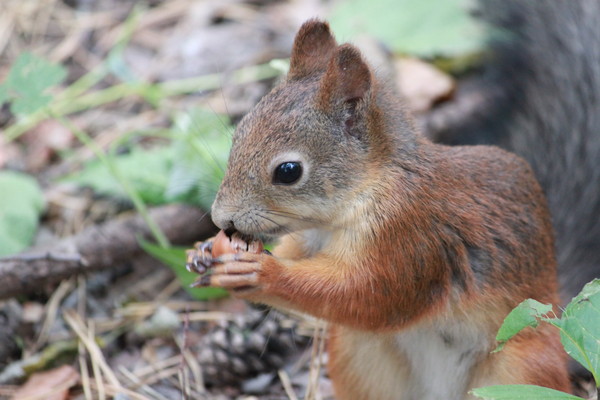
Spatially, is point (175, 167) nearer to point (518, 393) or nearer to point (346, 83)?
point (346, 83)

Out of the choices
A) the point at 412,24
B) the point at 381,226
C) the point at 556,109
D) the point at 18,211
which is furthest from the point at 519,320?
the point at 412,24

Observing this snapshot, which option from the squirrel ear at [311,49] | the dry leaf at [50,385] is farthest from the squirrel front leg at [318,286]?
the dry leaf at [50,385]

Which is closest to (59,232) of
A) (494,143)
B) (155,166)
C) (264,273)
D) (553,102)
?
(155,166)

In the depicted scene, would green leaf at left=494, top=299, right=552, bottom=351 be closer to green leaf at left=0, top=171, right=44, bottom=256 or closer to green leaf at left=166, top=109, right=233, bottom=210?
green leaf at left=166, top=109, right=233, bottom=210

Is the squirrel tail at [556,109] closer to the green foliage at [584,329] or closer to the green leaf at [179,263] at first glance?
the green foliage at [584,329]

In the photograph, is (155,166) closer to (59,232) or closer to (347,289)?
(59,232)

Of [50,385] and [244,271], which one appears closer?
[244,271]

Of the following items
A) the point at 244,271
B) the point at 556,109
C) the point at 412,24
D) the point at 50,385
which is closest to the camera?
the point at 244,271
